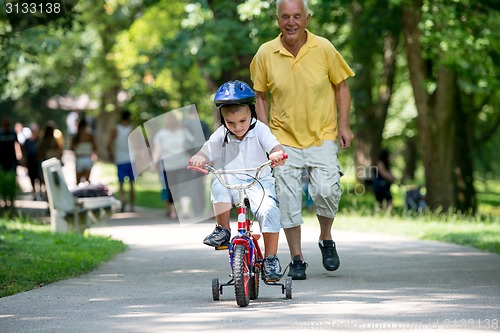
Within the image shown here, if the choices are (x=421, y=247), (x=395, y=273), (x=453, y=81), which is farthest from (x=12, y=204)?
(x=395, y=273)

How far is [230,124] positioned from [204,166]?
550 millimetres

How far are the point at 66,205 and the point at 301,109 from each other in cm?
648

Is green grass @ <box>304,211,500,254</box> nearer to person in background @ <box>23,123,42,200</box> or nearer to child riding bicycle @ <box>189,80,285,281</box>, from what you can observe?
child riding bicycle @ <box>189,80,285,281</box>

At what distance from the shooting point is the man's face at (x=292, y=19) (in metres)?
10.1

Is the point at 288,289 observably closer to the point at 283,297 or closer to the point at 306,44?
the point at 283,297

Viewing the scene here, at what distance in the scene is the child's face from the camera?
28.6ft

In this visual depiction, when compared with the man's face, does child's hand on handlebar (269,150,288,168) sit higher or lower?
lower

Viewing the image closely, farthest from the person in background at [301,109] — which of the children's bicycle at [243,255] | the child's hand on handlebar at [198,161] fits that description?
the child's hand on handlebar at [198,161]

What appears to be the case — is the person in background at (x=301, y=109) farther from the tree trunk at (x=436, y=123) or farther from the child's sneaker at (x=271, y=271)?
the tree trunk at (x=436, y=123)

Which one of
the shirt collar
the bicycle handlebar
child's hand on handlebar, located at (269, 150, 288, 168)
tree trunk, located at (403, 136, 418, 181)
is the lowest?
the bicycle handlebar

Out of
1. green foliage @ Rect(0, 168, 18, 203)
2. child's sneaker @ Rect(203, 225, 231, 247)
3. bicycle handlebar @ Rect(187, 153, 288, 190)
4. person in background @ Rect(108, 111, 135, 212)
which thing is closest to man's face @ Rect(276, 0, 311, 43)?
bicycle handlebar @ Rect(187, 153, 288, 190)

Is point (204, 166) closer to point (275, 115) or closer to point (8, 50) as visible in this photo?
point (275, 115)

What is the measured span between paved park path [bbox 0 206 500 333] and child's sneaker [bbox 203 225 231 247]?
17.4 inches

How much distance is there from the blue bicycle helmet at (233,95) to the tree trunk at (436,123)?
14986 millimetres
